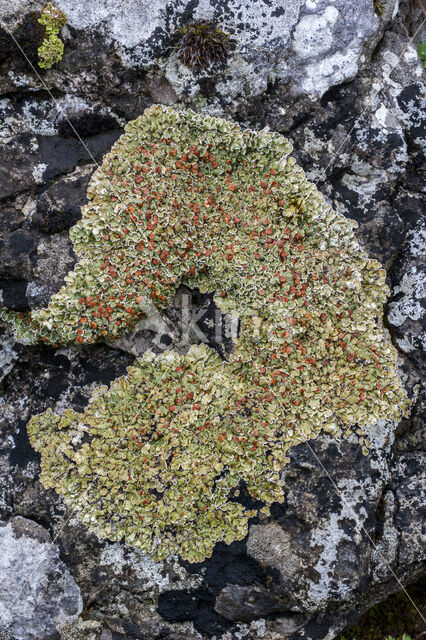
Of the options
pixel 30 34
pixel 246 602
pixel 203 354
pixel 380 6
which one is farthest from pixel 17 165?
pixel 246 602

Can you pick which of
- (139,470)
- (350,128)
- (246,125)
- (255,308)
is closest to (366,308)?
(255,308)

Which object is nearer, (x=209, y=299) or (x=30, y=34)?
(x=30, y=34)

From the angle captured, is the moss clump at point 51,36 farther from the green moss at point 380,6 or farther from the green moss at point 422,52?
the green moss at point 422,52

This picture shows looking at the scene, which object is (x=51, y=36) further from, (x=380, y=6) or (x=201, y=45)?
(x=380, y=6)

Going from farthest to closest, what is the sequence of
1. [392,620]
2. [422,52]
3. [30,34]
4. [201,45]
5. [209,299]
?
[392,620] → [422,52] → [209,299] → [201,45] → [30,34]

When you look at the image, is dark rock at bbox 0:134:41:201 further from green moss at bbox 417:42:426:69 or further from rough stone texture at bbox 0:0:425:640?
green moss at bbox 417:42:426:69
